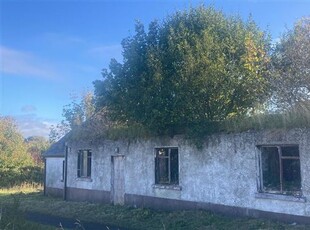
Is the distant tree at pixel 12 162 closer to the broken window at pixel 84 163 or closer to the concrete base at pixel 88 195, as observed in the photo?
the concrete base at pixel 88 195

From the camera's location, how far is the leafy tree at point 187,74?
49.2 feet

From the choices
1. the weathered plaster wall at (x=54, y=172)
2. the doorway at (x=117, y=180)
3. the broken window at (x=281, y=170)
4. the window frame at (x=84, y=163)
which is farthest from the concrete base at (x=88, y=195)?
the broken window at (x=281, y=170)

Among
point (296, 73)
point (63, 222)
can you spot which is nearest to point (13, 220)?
point (63, 222)

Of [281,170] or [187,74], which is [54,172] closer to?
[187,74]

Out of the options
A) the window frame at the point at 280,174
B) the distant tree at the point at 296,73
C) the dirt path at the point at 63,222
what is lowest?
the dirt path at the point at 63,222

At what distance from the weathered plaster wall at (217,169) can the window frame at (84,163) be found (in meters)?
2.03

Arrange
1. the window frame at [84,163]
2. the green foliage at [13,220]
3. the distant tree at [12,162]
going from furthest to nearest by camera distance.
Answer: the distant tree at [12,162]
the window frame at [84,163]
the green foliage at [13,220]

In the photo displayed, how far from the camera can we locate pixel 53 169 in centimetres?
2512

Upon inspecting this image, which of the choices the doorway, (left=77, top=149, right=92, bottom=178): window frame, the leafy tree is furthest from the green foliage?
(left=77, top=149, right=92, bottom=178): window frame

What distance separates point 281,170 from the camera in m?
12.4

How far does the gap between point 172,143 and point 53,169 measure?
475 inches

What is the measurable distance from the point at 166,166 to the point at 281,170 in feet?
18.4

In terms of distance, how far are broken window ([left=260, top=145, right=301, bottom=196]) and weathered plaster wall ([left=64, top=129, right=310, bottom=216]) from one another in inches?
11.1

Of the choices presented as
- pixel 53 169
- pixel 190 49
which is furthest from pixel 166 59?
pixel 53 169
